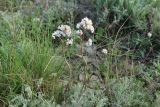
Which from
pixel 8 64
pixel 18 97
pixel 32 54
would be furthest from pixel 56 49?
pixel 18 97

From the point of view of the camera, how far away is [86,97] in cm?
300

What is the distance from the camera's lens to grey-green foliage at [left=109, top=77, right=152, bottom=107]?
308 centimetres

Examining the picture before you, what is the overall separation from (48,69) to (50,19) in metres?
0.90

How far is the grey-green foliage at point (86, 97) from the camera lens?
2.88 m

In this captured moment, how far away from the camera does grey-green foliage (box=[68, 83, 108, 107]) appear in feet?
9.46

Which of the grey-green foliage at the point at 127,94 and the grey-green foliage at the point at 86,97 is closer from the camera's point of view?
the grey-green foliage at the point at 86,97

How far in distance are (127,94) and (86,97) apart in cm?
35

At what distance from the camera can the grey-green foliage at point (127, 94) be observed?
10.1 ft

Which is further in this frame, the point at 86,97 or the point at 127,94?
the point at 127,94

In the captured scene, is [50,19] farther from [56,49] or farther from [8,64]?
[8,64]

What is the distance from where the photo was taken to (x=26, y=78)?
10.1ft

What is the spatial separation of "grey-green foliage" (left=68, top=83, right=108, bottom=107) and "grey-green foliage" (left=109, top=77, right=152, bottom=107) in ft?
0.33

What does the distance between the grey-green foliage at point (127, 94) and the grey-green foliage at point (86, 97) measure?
10cm

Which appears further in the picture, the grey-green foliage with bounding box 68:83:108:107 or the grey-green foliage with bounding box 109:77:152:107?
the grey-green foliage with bounding box 109:77:152:107
